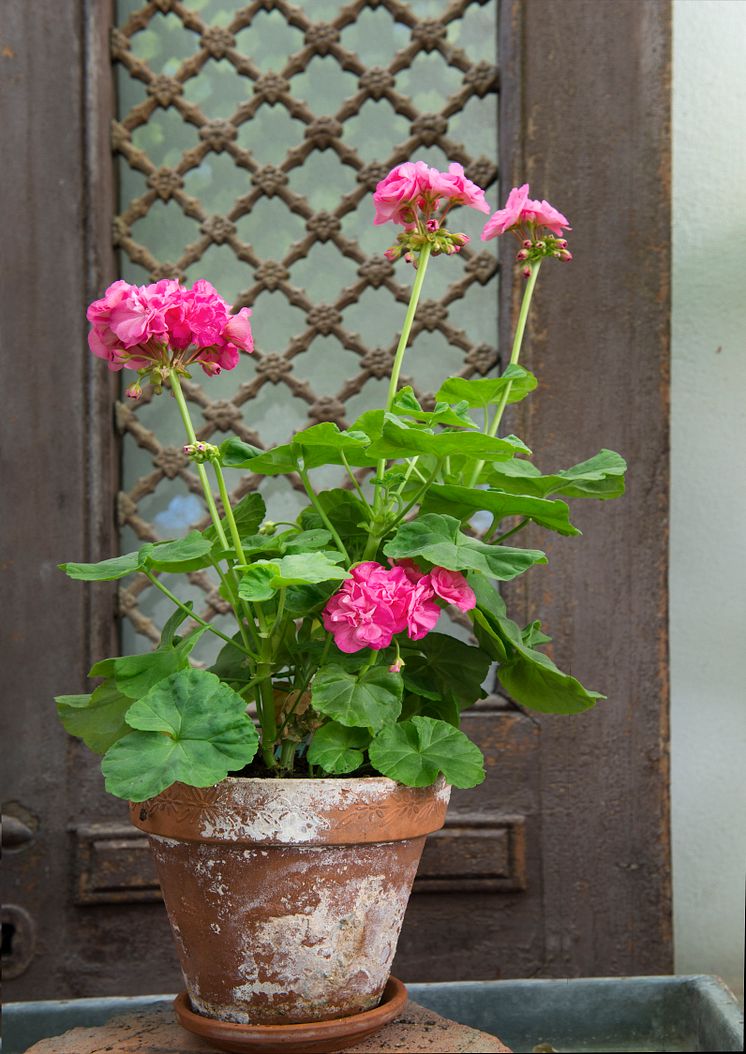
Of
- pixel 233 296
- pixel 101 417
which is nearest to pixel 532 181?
pixel 233 296

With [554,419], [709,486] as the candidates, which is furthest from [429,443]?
[709,486]

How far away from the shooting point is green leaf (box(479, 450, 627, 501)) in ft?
3.46

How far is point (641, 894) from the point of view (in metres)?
1.50

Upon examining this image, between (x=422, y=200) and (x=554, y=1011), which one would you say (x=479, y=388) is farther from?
(x=554, y=1011)

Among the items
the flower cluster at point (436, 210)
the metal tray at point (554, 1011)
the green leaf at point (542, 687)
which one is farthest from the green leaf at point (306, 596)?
the metal tray at point (554, 1011)

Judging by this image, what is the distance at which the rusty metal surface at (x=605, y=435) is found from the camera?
1501 mm

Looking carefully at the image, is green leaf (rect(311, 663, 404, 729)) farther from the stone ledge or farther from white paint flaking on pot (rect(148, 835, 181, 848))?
the stone ledge

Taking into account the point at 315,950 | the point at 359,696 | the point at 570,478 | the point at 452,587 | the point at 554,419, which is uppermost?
the point at 554,419

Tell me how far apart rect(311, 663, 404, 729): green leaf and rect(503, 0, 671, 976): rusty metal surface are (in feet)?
1.86

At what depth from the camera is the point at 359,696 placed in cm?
96

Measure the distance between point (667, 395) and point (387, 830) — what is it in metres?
0.88

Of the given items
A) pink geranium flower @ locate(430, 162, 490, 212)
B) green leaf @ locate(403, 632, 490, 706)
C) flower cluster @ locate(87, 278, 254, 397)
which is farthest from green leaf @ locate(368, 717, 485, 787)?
pink geranium flower @ locate(430, 162, 490, 212)

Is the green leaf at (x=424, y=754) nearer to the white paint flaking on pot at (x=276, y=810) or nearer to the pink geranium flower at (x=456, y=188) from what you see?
the white paint flaking on pot at (x=276, y=810)

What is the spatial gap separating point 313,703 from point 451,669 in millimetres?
206
